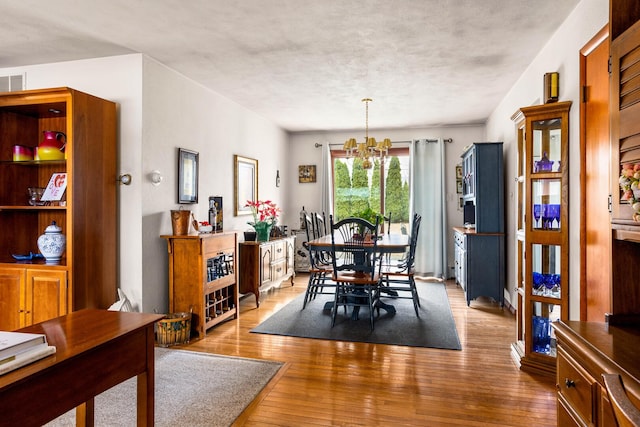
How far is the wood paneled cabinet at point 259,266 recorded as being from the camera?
5.05 m

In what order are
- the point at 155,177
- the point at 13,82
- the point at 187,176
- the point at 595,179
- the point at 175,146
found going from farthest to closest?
the point at 187,176
the point at 175,146
the point at 13,82
the point at 155,177
the point at 595,179

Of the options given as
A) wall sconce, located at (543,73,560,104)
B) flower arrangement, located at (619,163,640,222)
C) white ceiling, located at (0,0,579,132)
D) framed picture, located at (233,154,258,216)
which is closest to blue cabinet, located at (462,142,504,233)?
white ceiling, located at (0,0,579,132)

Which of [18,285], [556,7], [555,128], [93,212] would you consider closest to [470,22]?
[556,7]

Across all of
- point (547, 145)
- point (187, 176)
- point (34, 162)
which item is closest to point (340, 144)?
point (187, 176)

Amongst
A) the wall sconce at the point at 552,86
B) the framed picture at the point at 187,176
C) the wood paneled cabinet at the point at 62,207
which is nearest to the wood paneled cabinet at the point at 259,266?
the framed picture at the point at 187,176

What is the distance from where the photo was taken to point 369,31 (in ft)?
10.2

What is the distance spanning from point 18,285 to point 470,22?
4.21 meters

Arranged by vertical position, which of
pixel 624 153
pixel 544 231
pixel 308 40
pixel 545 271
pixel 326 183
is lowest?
pixel 545 271

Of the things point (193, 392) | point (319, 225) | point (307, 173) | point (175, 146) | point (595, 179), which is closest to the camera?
point (595, 179)

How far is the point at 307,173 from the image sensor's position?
7.46m

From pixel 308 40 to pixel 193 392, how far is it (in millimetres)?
2838

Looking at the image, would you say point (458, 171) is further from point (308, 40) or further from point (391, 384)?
point (391, 384)

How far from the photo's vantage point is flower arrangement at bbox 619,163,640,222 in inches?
53.0

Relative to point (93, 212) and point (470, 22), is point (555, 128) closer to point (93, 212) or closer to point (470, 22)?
point (470, 22)
